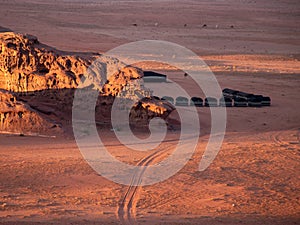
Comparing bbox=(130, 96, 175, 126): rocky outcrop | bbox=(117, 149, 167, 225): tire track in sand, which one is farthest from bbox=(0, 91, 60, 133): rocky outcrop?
bbox=(117, 149, 167, 225): tire track in sand

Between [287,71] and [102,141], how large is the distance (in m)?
19.8

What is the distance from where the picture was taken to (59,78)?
17688 millimetres

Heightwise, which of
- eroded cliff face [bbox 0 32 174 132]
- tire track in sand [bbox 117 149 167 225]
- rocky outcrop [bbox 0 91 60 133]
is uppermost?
eroded cliff face [bbox 0 32 174 132]

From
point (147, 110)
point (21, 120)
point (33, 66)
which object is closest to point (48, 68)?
point (33, 66)

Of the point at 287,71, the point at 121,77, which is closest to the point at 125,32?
the point at 287,71

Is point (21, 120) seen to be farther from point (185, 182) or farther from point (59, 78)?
point (185, 182)

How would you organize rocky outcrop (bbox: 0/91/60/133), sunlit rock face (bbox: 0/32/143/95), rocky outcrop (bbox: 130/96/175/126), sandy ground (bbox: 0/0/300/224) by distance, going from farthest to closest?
1. sunlit rock face (bbox: 0/32/143/95)
2. rocky outcrop (bbox: 130/96/175/126)
3. rocky outcrop (bbox: 0/91/60/133)
4. sandy ground (bbox: 0/0/300/224)

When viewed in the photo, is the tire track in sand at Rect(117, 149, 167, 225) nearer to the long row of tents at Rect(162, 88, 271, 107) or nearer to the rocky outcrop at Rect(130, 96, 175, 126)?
the rocky outcrop at Rect(130, 96, 175, 126)

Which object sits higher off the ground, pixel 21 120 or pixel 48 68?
pixel 48 68

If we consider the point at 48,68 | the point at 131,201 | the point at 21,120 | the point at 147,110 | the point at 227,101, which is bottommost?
the point at 131,201

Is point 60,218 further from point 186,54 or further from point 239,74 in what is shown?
point 186,54

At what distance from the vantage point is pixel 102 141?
16234 millimetres

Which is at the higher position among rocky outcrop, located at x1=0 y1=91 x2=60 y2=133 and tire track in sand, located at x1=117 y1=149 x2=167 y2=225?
rocky outcrop, located at x1=0 y1=91 x2=60 y2=133

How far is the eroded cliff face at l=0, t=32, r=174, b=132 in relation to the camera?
17.6 meters
